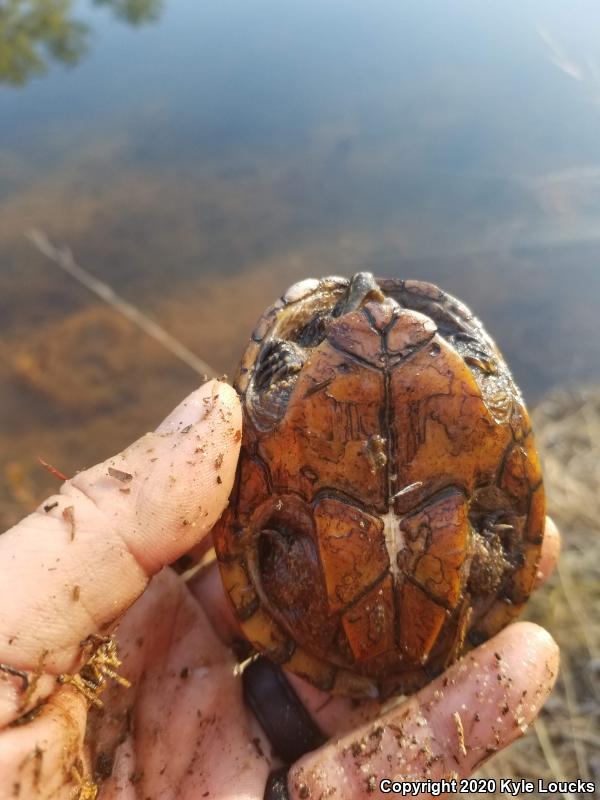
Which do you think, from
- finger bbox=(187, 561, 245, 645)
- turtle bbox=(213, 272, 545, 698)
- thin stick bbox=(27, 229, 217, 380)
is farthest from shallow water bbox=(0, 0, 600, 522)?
turtle bbox=(213, 272, 545, 698)

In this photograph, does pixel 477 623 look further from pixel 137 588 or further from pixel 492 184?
pixel 492 184

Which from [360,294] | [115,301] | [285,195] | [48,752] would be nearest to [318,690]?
[48,752]

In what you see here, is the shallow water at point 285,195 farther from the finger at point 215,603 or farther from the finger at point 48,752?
the finger at point 48,752

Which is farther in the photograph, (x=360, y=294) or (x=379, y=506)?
(x=360, y=294)

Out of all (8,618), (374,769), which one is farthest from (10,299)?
(374,769)

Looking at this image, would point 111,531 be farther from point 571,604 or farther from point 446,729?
point 571,604
